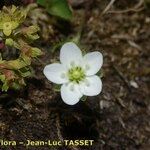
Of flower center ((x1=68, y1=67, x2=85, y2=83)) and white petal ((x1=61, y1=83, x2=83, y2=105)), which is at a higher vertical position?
flower center ((x1=68, y1=67, x2=85, y2=83))

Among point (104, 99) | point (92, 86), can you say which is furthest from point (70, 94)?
point (104, 99)

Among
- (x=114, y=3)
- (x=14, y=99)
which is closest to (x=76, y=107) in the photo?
(x=14, y=99)

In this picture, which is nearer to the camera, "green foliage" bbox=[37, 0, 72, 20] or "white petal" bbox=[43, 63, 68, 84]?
"white petal" bbox=[43, 63, 68, 84]

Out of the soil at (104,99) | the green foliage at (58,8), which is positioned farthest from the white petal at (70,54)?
the green foliage at (58,8)

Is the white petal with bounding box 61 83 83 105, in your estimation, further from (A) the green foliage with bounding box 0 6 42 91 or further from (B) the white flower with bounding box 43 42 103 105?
(A) the green foliage with bounding box 0 6 42 91

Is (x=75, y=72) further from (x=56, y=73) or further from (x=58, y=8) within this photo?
(x=58, y=8)

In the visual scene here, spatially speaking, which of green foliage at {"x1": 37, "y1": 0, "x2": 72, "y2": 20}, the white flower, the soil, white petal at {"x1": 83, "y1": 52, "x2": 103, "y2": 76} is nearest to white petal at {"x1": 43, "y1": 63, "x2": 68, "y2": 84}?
the white flower

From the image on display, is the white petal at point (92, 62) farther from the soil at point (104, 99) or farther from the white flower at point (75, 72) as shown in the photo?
the soil at point (104, 99)
